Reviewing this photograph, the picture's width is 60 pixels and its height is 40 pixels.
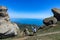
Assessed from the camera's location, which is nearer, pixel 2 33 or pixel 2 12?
pixel 2 33

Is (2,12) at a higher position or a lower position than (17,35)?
higher

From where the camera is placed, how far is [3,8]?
5691 cm

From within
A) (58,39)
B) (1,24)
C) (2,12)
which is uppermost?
(2,12)

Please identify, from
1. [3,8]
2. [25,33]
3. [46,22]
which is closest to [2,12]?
[3,8]

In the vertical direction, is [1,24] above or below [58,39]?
above

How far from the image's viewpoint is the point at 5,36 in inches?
1806

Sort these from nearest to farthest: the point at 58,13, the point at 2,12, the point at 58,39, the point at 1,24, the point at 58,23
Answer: the point at 58,39, the point at 1,24, the point at 2,12, the point at 58,23, the point at 58,13

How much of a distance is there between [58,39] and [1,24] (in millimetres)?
18699

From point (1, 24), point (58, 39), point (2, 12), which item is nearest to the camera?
point (58, 39)

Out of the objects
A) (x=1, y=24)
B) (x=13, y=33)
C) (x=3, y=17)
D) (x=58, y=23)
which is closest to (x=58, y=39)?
(x=13, y=33)

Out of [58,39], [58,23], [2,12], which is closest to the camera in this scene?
[58,39]

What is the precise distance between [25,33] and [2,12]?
37.0 ft

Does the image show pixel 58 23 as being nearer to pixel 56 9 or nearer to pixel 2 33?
pixel 56 9

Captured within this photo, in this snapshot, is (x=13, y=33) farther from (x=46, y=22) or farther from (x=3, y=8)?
(x=46, y=22)
